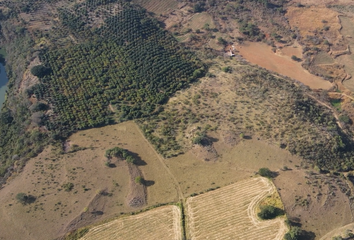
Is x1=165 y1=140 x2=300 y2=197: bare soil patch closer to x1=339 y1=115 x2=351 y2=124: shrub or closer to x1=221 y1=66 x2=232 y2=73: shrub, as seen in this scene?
x1=339 y1=115 x2=351 y2=124: shrub

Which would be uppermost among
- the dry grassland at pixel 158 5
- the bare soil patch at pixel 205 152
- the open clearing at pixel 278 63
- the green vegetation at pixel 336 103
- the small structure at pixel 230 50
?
the dry grassland at pixel 158 5

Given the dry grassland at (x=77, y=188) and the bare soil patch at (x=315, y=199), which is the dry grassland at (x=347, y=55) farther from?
the dry grassland at (x=77, y=188)

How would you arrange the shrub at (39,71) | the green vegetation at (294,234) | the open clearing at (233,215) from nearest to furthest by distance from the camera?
1. the green vegetation at (294,234)
2. the open clearing at (233,215)
3. the shrub at (39,71)

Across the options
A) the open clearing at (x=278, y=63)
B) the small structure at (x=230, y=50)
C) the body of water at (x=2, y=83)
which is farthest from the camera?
the small structure at (x=230, y=50)

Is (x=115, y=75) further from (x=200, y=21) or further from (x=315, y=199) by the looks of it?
(x=315, y=199)

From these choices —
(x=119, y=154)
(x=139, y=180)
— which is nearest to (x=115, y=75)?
(x=119, y=154)

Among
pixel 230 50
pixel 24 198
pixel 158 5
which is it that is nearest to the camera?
pixel 24 198

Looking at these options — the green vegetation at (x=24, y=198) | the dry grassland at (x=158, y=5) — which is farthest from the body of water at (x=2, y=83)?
the dry grassland at (x=158, y=5)
